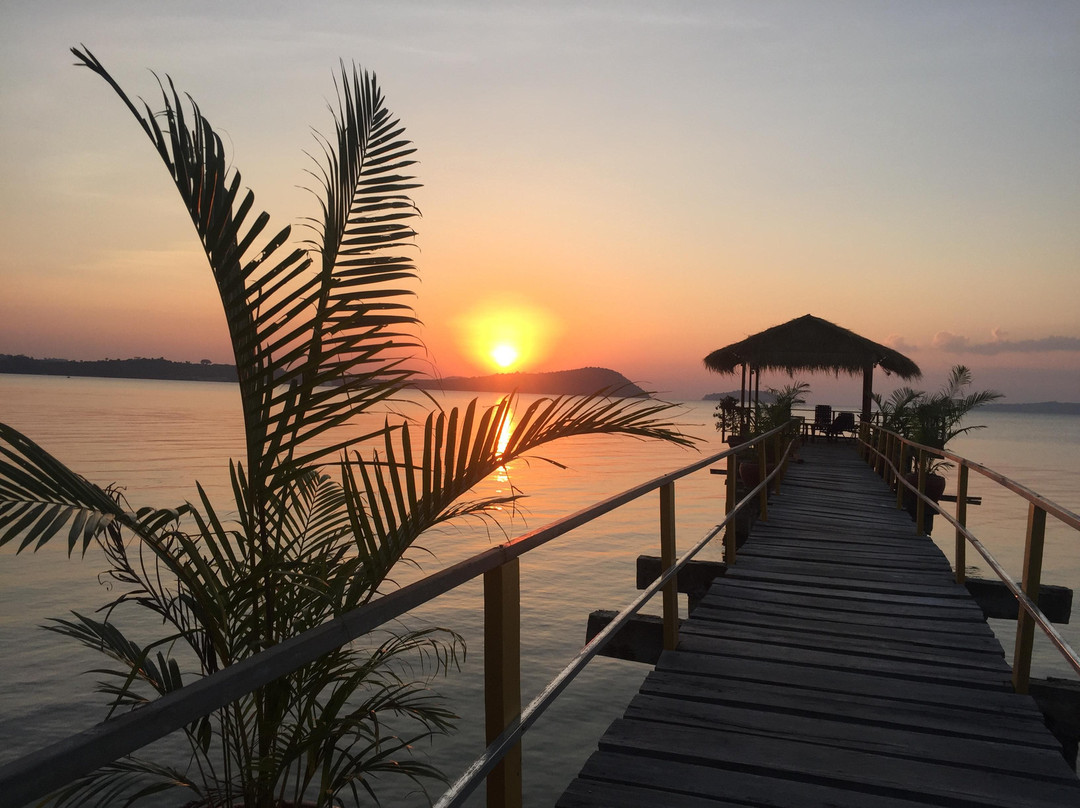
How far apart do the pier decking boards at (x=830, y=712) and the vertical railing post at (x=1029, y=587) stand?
0.12m

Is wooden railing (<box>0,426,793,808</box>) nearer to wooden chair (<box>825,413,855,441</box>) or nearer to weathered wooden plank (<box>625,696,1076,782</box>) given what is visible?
weathered wooden plank (<box>625,696,1076,782</box>)

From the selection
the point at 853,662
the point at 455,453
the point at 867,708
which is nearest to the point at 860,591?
the point at 853,662

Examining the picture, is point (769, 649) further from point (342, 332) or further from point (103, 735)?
point (103, 735)

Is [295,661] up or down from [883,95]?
down

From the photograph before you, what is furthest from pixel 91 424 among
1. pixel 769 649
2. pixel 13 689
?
pixel 769 649

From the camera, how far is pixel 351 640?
1311 mm

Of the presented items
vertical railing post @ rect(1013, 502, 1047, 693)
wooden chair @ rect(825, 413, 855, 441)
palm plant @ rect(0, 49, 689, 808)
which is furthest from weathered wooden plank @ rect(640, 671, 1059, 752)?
wooden chair @ rect(825, 413, 855, 441)

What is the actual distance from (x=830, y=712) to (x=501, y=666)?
7.58ft

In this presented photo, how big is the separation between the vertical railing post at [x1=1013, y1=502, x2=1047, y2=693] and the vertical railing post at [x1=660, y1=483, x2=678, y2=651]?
5.36ft

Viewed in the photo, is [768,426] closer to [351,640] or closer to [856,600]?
[856,600]

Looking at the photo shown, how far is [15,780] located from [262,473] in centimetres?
196

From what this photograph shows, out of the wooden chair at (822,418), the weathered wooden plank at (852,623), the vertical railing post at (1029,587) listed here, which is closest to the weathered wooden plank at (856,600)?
the weathered wooden plank at (852,623)

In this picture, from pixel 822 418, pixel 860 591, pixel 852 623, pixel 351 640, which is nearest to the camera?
pixel 351 640

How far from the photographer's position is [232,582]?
9.01 ft
